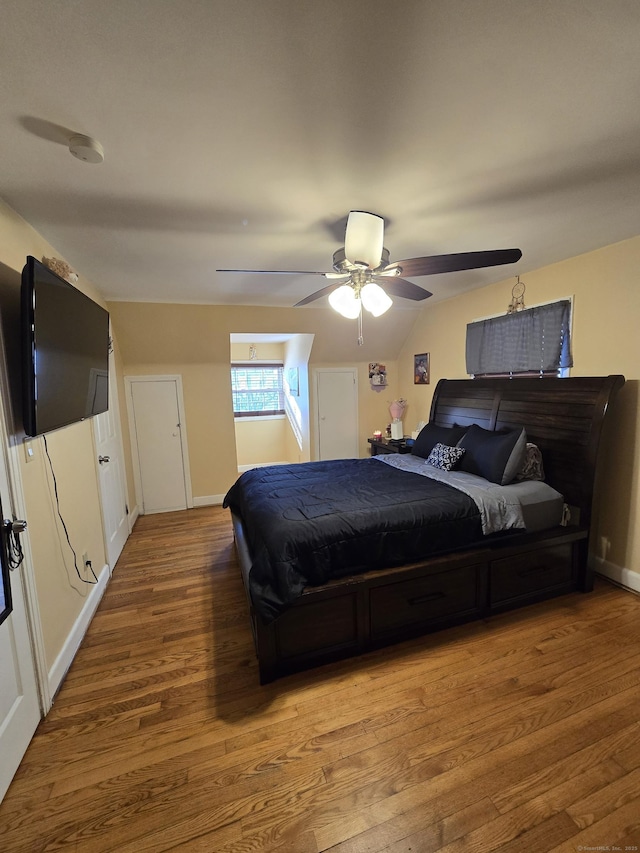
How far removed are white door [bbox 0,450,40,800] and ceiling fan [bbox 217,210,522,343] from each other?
5.97ft

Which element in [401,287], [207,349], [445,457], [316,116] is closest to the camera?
[316,116]

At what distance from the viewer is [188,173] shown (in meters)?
1.57

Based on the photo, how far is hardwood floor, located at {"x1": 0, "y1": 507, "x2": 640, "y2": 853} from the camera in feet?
4.18

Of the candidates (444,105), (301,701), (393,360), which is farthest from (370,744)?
(393,360)

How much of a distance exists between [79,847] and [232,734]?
59 centimetres

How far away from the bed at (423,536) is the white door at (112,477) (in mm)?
1113

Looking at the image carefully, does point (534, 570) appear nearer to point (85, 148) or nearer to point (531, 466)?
point (531, 466)

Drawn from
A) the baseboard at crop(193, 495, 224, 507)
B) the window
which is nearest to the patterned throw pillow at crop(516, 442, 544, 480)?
the baseboard at crop(193, 495, 224, 507)

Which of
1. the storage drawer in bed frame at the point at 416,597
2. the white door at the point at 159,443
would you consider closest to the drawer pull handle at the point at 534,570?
the storage drawer in bed frame at the point at 416,597

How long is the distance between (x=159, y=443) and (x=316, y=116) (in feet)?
13.1

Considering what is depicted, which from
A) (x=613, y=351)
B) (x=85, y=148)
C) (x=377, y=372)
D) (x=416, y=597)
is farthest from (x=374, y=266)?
(x=377, y=372)

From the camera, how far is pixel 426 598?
220cm

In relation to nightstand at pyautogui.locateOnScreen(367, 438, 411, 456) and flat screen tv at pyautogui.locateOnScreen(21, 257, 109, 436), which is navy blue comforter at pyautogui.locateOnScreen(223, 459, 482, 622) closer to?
flat screen tv at pyautogui.locateOnScreen(21, 257, 109, 436)

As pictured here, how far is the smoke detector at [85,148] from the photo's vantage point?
1.31m
